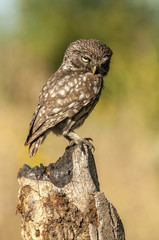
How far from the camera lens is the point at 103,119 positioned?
988 cm

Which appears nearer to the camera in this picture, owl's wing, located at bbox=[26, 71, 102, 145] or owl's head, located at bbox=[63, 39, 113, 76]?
owl's wing, located at bbox=[26, 71, 102, 145]

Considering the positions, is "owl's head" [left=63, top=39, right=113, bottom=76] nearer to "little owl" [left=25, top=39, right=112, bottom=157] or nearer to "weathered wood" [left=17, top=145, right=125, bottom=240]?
"little owl" [left=25, top=39, right=112, bottom=157]

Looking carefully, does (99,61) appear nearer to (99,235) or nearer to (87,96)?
(87,96)

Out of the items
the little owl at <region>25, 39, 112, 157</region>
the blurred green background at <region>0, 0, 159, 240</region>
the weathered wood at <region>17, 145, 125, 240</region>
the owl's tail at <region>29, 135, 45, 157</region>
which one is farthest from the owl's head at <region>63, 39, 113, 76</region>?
the blurred green background at <region>0, 0, 159, 240</region>

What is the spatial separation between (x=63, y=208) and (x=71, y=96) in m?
1.83

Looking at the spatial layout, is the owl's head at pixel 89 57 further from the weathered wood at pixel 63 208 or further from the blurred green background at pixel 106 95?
the blurred green background at pixel 106 95

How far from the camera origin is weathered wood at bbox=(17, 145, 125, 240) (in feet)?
10.6

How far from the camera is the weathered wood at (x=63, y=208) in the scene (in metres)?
3.22

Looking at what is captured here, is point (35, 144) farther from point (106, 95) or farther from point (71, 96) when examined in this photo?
point (106, 95)

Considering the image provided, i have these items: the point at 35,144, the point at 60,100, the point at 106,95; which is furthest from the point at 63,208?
the point at 106,95

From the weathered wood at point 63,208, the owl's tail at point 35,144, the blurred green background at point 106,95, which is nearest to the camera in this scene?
the weathered wood at point 63,208

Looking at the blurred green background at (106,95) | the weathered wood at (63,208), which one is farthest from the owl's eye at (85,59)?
the blurred green background at (106,95)

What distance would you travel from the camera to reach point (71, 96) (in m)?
4.88

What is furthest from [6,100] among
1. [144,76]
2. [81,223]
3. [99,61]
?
[81,223]
